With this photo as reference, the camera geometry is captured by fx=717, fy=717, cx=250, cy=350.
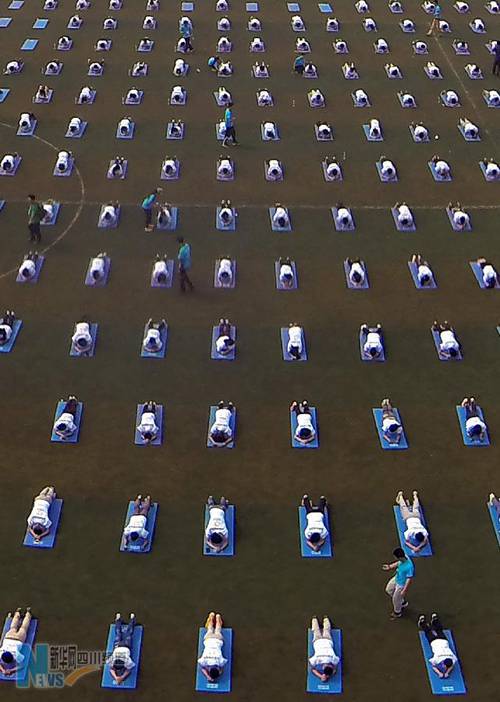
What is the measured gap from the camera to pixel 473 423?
26.0 meters

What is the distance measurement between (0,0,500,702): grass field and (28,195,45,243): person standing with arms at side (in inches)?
35.7

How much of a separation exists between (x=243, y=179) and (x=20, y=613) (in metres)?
26.8

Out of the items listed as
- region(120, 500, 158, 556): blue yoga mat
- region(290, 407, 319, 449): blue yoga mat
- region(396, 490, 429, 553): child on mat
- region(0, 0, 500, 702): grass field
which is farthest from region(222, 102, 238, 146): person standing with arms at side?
region(396, 490, 429, 553): child on mat

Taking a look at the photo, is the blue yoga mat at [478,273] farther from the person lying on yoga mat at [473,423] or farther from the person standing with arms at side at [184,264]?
the person standing with arms at side at [184,264]

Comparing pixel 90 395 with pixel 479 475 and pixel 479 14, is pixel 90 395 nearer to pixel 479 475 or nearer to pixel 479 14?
pixel 479 475

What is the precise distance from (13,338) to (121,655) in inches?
596

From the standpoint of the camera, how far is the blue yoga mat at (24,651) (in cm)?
1962

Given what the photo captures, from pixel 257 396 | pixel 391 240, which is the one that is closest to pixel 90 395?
pixel 257 396

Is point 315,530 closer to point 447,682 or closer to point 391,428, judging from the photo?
point 391,428

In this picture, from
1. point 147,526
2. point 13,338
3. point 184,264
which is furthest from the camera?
point 184,264

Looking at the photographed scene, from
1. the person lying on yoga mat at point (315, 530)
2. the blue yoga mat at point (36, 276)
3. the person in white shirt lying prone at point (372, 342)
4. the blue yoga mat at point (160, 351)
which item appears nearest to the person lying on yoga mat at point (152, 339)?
the blue yoga mat at point (160, 351)

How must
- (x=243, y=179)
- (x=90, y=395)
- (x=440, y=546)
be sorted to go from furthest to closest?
(x=243, y=179) → (x=90, y=395) → (x=440, y=546)

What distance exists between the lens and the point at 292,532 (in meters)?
23.3

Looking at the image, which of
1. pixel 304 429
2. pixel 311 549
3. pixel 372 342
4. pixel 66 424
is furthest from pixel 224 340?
pixel 311 549
